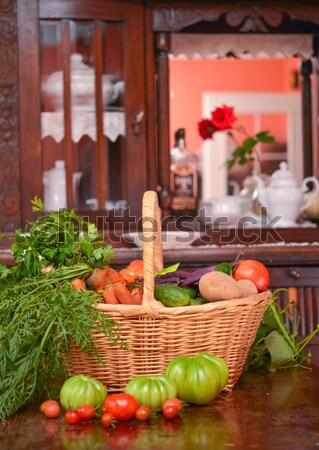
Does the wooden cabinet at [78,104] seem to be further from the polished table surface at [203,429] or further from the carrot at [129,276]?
the polished table surface at [203,429]

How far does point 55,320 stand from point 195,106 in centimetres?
460

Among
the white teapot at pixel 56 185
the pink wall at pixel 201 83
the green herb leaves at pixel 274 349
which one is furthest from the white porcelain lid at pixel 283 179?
the pink wall at pixel 201 83

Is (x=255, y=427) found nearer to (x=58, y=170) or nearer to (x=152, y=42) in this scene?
(x=58, y=170)

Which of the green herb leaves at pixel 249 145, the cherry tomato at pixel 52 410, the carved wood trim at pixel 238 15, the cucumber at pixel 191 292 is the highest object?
the carved wood trim at pixel 238 15

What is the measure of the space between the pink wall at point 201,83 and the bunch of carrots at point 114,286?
4327 millimetres

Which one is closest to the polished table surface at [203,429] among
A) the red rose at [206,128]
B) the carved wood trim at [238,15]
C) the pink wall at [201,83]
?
A: the carved wood trim at [238,15]

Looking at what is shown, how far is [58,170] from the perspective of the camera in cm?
241

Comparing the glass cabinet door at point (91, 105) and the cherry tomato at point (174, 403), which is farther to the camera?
the glass cabinet door at point (91, 105)

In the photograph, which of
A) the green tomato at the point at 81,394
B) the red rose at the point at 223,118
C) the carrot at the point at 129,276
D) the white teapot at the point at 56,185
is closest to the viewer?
the green tomato at the point at 81,394

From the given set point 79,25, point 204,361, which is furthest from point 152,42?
point 204,361

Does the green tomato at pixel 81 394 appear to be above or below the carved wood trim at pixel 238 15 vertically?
below

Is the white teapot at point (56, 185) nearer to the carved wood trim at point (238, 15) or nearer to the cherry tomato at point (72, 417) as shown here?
the carved wood trim at point (238, 15)

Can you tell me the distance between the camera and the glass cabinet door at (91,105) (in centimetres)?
240

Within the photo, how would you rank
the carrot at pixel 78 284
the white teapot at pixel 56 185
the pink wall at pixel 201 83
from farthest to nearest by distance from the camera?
1. the pink wall at pixel 201 83
2. the white teapot at pixel 56 185
3. the carrot at pixel 78 284
